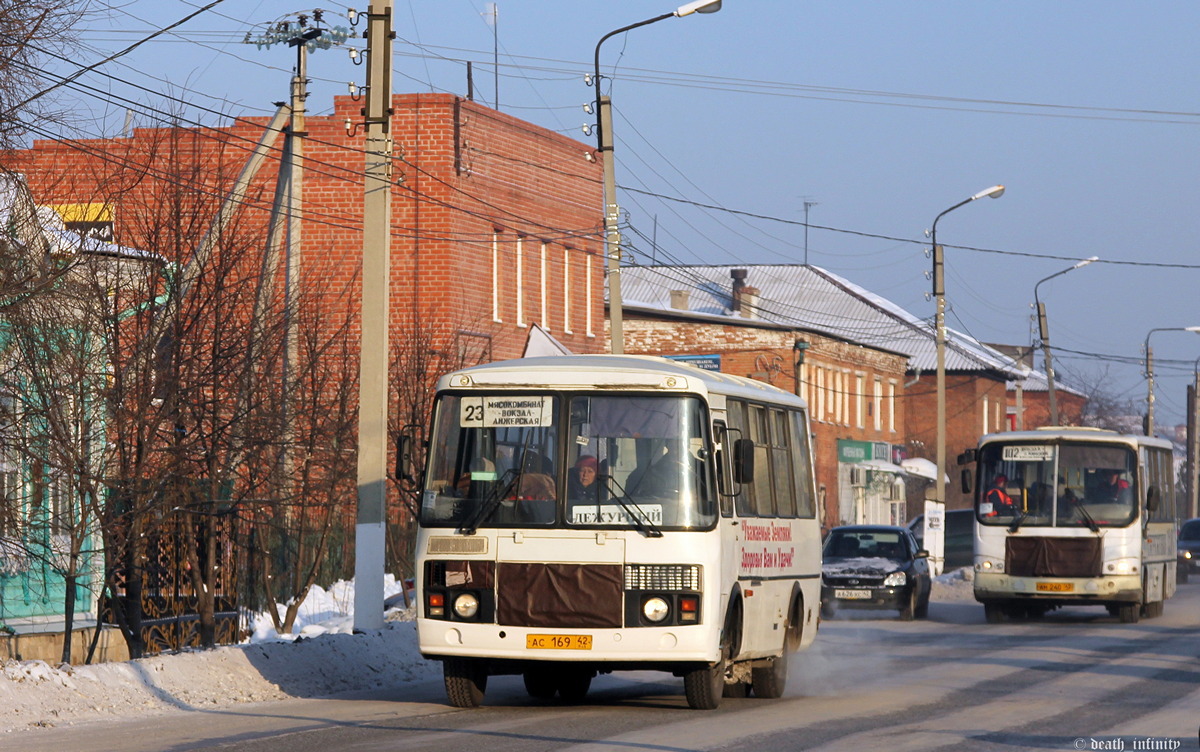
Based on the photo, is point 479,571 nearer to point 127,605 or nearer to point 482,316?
point 127,605

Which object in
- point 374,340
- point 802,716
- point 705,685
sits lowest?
point 802,716

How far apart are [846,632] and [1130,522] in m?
5.39

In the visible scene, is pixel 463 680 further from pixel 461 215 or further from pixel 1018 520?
pixel 461 215

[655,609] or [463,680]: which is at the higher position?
[655,609]

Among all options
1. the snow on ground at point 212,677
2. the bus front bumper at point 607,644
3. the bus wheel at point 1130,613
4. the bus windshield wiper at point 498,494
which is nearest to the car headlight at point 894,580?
the bus wheel at point 1130,613

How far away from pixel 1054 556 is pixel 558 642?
51.2 feet

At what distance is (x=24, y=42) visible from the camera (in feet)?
39.3

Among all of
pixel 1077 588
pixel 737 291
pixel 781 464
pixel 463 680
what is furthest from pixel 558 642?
pixel 737 291

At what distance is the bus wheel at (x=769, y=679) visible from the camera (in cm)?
1512

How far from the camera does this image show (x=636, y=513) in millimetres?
12938

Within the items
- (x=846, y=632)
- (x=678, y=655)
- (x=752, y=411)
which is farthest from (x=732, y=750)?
(x=846, y=632)

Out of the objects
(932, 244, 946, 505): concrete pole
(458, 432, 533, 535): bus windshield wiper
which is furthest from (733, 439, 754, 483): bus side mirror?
(932, 244, 946, 505): concrete pole

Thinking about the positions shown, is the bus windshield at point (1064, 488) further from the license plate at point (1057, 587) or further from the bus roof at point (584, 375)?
the bus roof at point (584, 375)

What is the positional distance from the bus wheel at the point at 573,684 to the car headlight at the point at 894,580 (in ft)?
43.6
